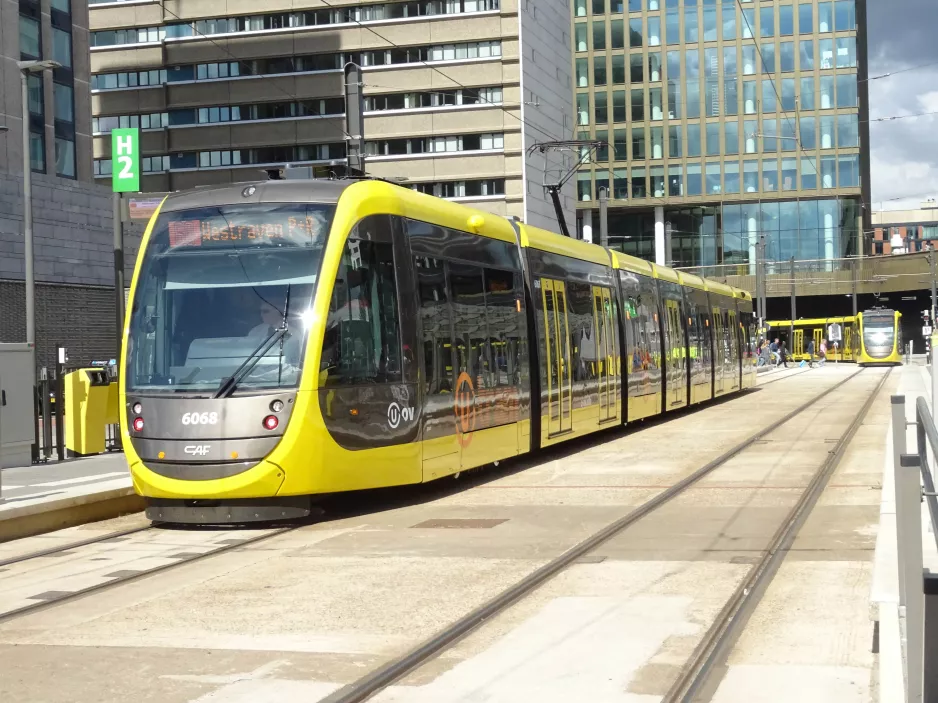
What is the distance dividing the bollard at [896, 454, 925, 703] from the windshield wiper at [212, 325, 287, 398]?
7.09m

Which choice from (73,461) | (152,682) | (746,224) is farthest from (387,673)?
(746,224)

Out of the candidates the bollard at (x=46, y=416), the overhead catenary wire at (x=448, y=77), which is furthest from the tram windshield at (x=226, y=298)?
the overhead catenary wire at (x=448, y=77)

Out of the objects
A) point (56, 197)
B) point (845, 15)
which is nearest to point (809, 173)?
point (845, 15)

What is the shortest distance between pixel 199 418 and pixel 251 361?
2.09ft

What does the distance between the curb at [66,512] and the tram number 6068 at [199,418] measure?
5.36 ft

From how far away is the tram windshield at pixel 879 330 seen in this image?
64938 mm

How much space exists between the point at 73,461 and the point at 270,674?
42.9 ft

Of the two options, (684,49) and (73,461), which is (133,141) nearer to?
(73,461)

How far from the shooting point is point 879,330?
6525 centimetres

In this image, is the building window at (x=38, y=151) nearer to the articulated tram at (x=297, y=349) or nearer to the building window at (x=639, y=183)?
the articulated tram at (x=297, y=349)

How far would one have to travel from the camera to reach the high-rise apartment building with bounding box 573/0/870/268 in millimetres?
85312

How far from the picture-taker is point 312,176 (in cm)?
1352

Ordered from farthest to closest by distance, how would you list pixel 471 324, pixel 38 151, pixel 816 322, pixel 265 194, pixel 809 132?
pixel 809 132
pixel 816 322
pixel 38 151
pixel 471 324
pixel 265 194

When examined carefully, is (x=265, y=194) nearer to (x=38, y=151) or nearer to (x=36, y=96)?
(x=38, y=151)
